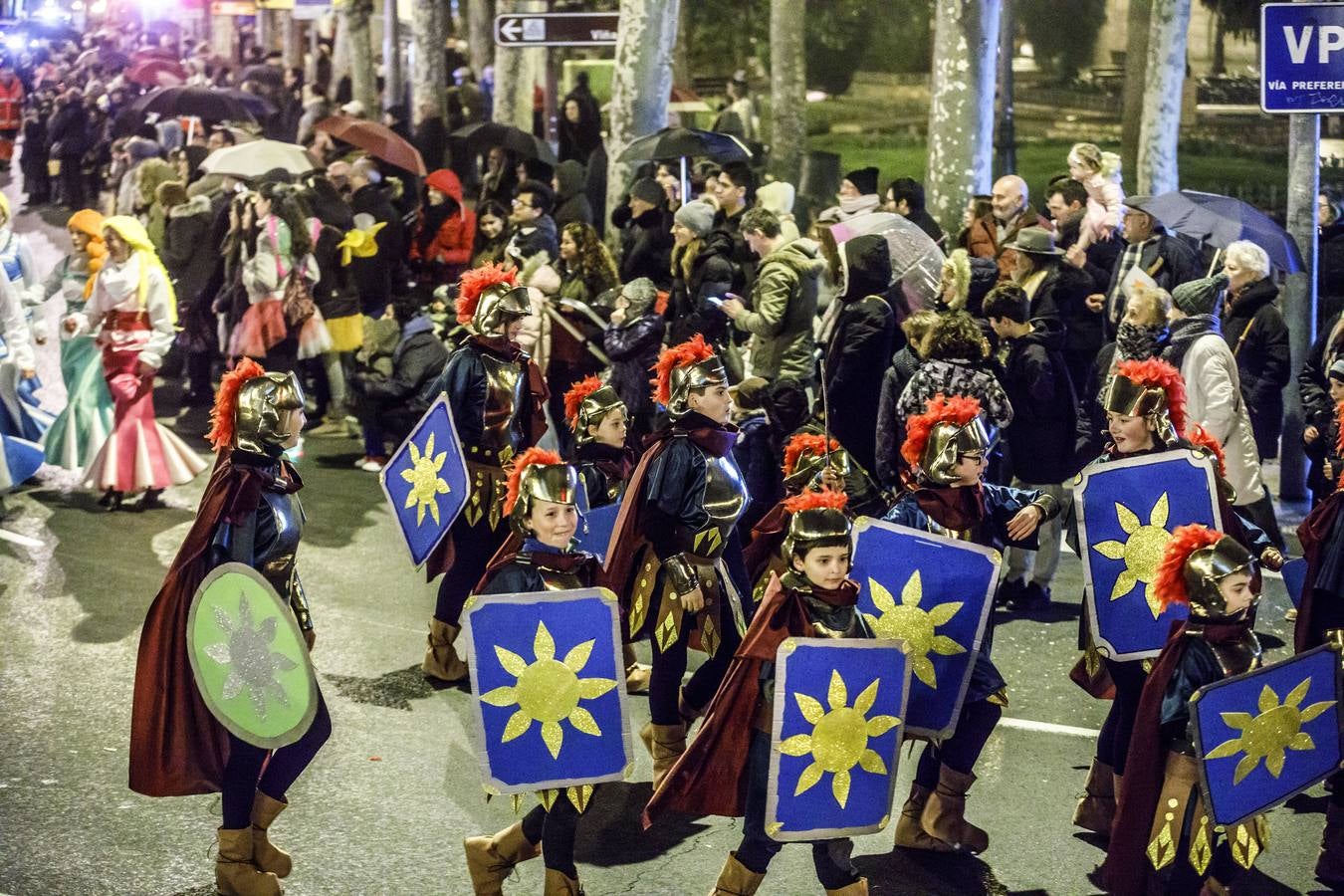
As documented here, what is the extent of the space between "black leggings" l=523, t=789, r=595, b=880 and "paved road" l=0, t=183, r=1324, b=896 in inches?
20.8

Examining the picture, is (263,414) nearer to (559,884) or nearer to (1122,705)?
(559,884)

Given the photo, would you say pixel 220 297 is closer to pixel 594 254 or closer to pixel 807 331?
pixel 594 254

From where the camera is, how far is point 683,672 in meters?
7.62

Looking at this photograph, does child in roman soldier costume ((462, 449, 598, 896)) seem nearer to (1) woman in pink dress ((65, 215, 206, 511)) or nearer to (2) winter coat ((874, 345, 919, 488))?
(2) winter coat ((874, 345, 919, 488))

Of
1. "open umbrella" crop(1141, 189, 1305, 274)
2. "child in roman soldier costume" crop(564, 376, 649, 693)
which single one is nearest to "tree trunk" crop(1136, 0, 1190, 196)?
"open umbrella" crop(1141, 189, 1305, 274)

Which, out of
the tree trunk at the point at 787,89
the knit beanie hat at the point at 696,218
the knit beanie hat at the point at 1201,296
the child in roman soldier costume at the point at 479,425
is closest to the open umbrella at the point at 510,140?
the knit beanie hat at the point at 696,218

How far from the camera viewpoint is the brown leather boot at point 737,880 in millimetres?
6051

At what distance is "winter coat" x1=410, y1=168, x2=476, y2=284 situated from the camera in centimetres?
1510

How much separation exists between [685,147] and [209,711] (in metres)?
9.36

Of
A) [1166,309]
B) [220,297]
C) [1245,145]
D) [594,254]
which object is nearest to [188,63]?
[1245,145]

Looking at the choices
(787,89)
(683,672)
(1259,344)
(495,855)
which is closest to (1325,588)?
(683,672)

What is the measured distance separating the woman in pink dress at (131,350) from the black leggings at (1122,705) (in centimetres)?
662

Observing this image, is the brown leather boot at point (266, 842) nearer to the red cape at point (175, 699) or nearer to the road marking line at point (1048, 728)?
the red cape at point (175, 699)

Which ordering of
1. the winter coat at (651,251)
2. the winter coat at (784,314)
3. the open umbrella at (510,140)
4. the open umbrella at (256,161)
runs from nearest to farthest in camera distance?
the winter coat at (784,314), the winter coat at (651,251), the open umbrella at (256,161), the open umbrella at (510,140)
